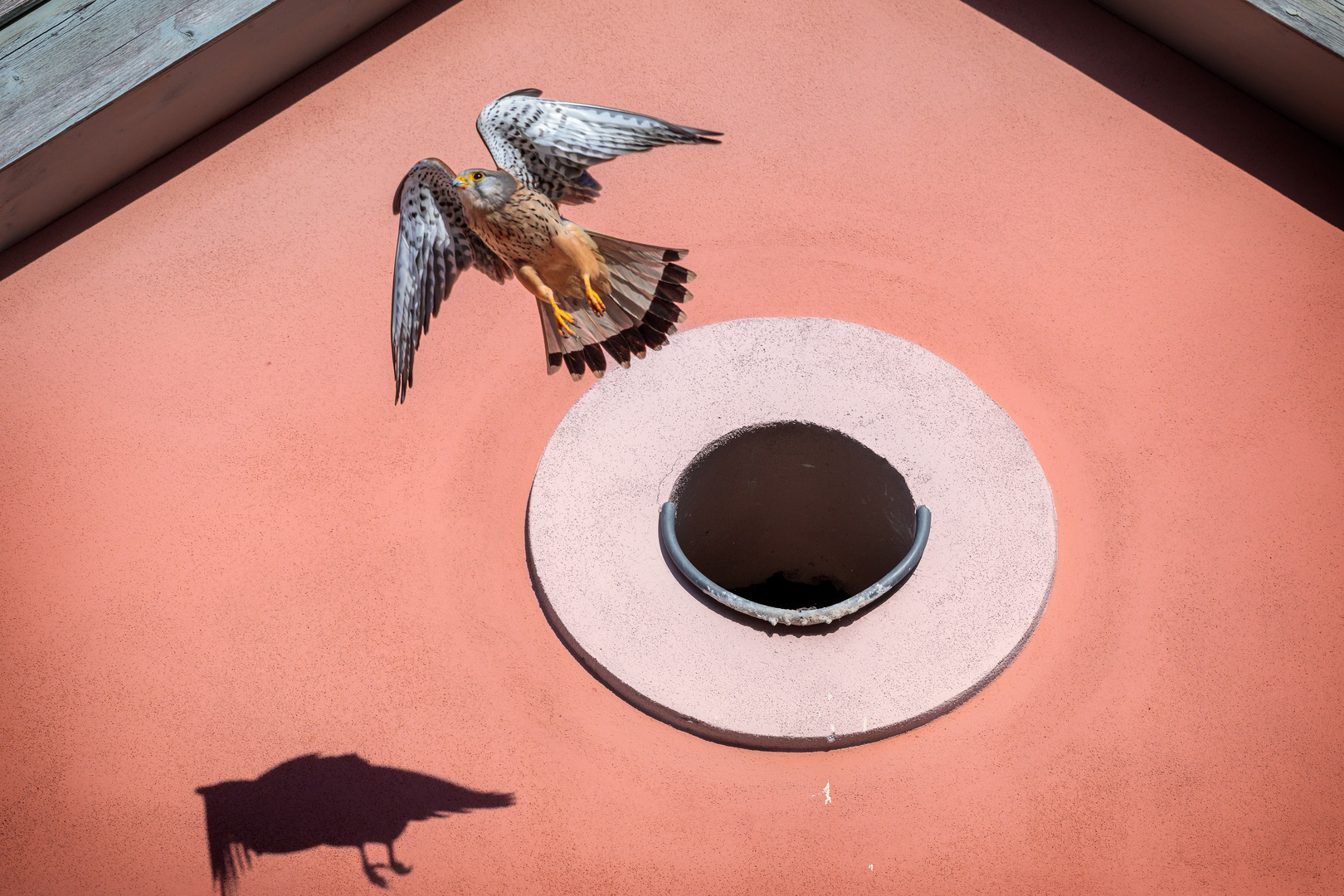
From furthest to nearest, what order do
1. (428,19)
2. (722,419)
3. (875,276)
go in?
(428,19) → (875,276) → (722,419)

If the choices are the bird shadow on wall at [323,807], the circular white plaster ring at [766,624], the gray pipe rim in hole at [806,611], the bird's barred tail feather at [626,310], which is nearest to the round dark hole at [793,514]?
the circular white plaster ring at [766,624]

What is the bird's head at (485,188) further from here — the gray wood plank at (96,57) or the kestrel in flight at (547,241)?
the gray wood plank at (96,57)

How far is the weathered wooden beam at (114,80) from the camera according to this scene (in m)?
7.17

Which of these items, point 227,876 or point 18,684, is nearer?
point 227,876

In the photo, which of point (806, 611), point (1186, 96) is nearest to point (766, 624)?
point (806, 611)

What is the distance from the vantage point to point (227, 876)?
543cm

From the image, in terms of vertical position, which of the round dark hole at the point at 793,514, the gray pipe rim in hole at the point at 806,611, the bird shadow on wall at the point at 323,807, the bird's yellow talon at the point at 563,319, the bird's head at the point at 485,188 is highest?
the bird's head at the point at 485,188

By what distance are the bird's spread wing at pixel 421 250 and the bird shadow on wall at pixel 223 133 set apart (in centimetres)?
543

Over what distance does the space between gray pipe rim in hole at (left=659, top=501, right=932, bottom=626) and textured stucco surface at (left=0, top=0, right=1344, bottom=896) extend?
628 mm

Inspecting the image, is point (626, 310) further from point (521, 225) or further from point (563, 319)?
point (521, 225)

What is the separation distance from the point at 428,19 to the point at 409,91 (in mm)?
788

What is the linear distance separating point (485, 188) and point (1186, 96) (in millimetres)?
6738

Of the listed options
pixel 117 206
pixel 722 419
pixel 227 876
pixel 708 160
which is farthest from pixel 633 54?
pixel 227 876

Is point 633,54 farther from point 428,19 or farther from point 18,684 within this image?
point 18,684
